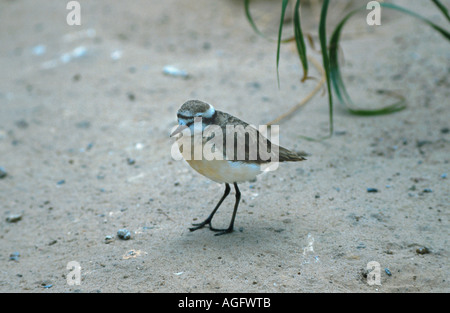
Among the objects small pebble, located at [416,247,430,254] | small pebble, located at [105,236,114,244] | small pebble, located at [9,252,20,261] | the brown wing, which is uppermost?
the brown wing

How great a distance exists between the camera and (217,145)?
348 centimetres

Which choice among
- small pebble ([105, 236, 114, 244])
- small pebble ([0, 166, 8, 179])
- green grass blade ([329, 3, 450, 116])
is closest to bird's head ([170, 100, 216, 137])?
small pebble ([105, 236, 114, 244])

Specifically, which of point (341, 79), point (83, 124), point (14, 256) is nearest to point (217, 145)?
point (14, 256)

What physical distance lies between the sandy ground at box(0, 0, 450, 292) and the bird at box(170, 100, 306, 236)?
57 cm

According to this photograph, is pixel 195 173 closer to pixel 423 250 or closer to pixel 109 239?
pixel 109 239

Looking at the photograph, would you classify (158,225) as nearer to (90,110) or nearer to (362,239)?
(362,239)

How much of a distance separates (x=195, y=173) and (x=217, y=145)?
138 centimetres

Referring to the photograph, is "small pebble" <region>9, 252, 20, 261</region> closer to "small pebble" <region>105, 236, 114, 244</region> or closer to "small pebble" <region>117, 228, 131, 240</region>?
"small pebble" <region>105, 236, 114, 244</region>

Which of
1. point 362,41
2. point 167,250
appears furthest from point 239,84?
point 167,250

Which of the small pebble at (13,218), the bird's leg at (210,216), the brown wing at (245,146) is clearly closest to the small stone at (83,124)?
the small pebble at (13,218)

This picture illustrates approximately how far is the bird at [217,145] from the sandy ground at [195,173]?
57 cm

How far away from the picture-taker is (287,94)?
245 inches

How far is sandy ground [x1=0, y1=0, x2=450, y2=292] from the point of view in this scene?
3455 millimetres

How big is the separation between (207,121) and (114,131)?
252 centimetres
